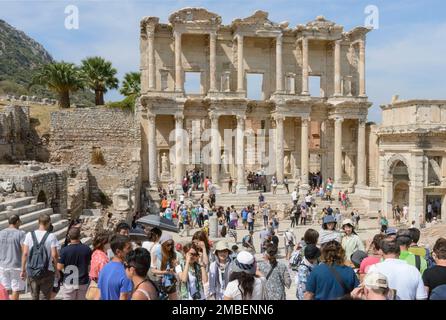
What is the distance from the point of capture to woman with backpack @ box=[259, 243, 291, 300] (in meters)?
6.47

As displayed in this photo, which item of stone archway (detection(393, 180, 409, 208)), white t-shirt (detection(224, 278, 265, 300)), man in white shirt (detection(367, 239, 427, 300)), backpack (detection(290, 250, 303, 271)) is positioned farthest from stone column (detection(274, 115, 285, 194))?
white t-shirt (detection(224, 278, 265, 300))

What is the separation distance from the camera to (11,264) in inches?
312

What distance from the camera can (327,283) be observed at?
5.73 meters

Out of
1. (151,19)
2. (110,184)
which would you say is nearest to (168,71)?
(151,19)

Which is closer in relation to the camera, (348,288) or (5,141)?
(348,288)

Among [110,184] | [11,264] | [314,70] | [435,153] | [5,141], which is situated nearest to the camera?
[11,264]

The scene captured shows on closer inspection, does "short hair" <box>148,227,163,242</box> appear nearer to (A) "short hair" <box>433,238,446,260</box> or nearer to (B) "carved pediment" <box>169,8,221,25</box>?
(A) "short hair" <box>433,238,446,260</box>

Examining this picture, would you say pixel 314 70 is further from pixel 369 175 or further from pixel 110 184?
pixel 110 184

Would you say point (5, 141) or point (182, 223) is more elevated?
point (5, 141)

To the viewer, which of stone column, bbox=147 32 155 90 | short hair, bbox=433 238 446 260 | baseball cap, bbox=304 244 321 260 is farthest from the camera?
stone column, bbox=147 32 155 90

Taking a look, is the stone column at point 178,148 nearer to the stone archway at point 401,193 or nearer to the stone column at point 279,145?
the stone column at point 279,145

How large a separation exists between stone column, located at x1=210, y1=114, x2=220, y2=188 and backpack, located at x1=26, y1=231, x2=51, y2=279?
75.5ft

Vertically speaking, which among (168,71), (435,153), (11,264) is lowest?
(11,264)
